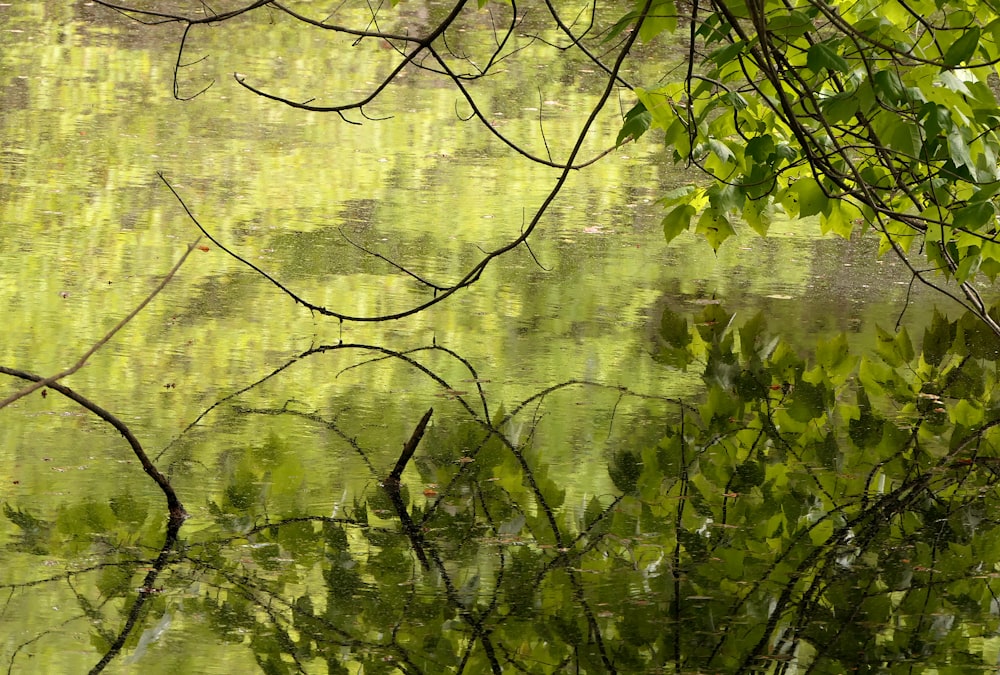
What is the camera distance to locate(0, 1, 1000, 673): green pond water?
3555 mm

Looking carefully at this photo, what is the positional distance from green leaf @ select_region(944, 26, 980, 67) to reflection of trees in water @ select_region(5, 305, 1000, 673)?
1459 millimetres

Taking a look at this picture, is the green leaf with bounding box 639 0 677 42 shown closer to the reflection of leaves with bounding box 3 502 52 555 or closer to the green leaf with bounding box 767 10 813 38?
the green leaf with bounding box 767 10 813 38

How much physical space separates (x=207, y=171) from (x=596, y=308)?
11.0ft

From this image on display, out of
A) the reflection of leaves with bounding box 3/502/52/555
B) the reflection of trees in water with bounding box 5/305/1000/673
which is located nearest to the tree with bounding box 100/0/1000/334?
the reflection of trees in water with bounding box 5/305/1000/673

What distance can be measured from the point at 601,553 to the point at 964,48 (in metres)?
1.69

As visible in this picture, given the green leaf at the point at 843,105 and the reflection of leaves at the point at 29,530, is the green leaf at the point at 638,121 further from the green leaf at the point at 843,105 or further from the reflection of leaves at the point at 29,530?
the reflection of leaves at the point at 29,530

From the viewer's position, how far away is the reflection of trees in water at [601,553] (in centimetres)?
349

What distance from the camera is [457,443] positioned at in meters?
4.78

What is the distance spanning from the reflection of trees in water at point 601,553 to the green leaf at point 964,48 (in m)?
1.46

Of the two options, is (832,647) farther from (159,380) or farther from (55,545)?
(159,380)

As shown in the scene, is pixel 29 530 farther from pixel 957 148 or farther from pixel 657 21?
pixel 957 148

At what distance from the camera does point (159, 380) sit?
530cm

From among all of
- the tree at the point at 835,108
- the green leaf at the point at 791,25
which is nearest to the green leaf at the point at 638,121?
the tree at the point at 835,108

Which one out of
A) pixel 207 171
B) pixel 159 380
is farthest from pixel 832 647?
pixel 207 171
